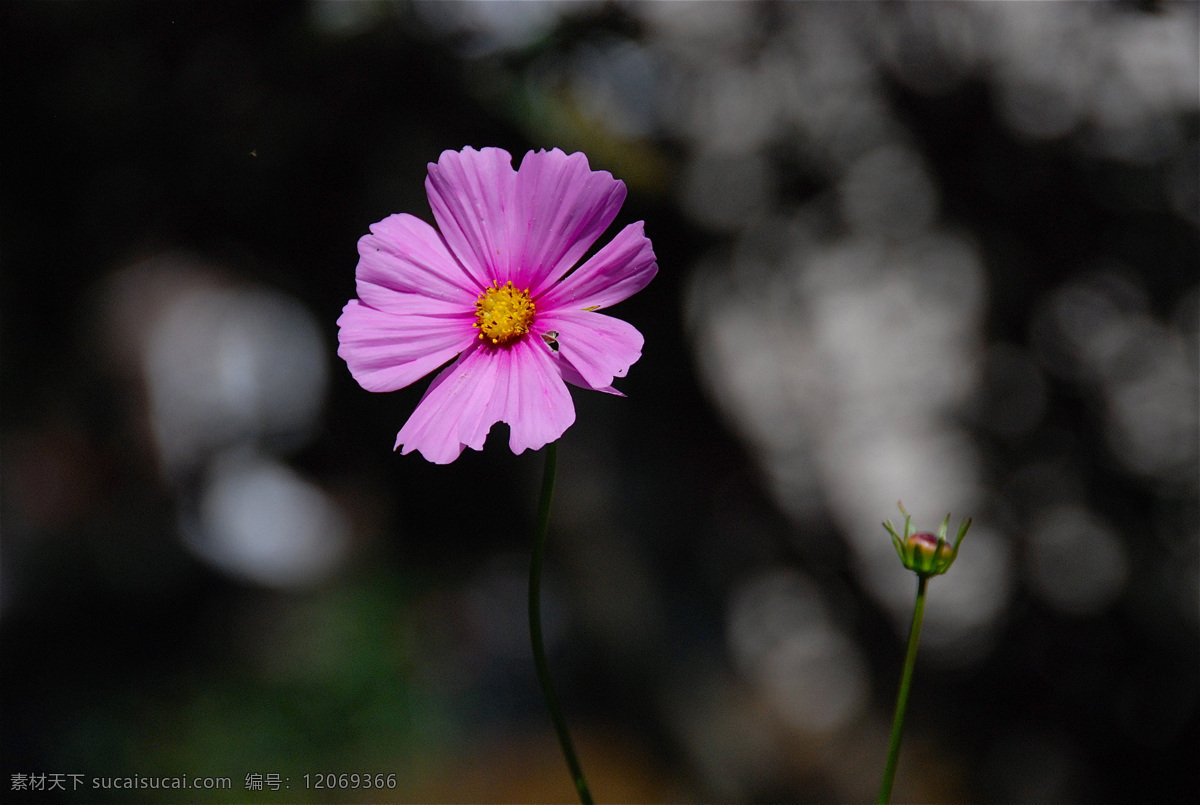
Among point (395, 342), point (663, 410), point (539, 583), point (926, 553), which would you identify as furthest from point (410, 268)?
point (663, 410)

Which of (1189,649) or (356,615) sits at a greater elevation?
(356,615)

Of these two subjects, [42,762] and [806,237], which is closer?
[42,762]

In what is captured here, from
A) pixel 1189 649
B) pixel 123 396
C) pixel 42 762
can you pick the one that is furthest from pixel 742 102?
pixel 42 762

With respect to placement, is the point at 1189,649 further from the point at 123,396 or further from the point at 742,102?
the point at 123,396

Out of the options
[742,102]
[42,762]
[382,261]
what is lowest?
[42,762]

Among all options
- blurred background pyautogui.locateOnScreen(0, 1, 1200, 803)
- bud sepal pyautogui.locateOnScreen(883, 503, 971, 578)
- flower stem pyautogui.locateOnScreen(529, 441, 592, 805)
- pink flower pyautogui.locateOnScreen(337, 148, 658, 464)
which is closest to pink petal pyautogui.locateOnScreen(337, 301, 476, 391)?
pink flower pyautogui.locateOnScreen(337, 148, 658, 464)

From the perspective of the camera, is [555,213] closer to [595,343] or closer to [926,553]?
[595,343]

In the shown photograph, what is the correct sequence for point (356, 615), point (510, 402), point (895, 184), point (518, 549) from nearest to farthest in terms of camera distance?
point (510, 402) → point (895, 184) → point (356, 615) → point (518, 549)
